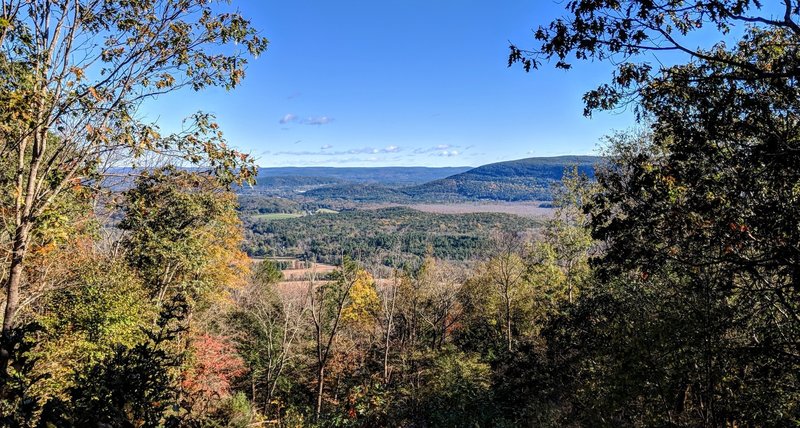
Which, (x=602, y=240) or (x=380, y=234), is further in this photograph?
A: (x=380, y=234)

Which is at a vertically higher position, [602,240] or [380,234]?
[602,240]

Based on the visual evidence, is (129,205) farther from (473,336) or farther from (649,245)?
(473,336)

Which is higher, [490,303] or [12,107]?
[12,107]

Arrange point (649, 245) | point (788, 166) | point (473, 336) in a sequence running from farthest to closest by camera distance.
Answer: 1. point (473, 336)
2. point (649, 245)
3. point (788, 166)

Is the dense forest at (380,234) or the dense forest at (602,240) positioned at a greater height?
the dense forest at (602,240)

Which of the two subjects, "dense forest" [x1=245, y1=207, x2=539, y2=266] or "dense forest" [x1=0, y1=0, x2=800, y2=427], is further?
"dense forest" [x1=245, y1=207, x2=539, y2=266]

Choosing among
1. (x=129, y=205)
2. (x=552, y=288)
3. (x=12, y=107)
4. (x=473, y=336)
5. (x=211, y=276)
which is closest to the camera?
(x=12, y=107)

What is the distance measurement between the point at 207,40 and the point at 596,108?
6.01m

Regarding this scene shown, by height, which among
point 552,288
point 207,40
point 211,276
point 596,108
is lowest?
point 552,288

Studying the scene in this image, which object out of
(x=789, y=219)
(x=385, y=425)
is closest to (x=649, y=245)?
(x=789, y=219)

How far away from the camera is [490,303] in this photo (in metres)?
25.8

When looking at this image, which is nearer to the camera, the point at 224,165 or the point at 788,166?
the point at 788,166

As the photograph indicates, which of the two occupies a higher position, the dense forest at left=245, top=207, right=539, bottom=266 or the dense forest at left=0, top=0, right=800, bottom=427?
the dense forest at left=0, top=0, right=800, bottom=427

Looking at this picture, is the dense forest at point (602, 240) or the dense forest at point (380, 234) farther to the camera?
the dense forest at point (380, 234)
